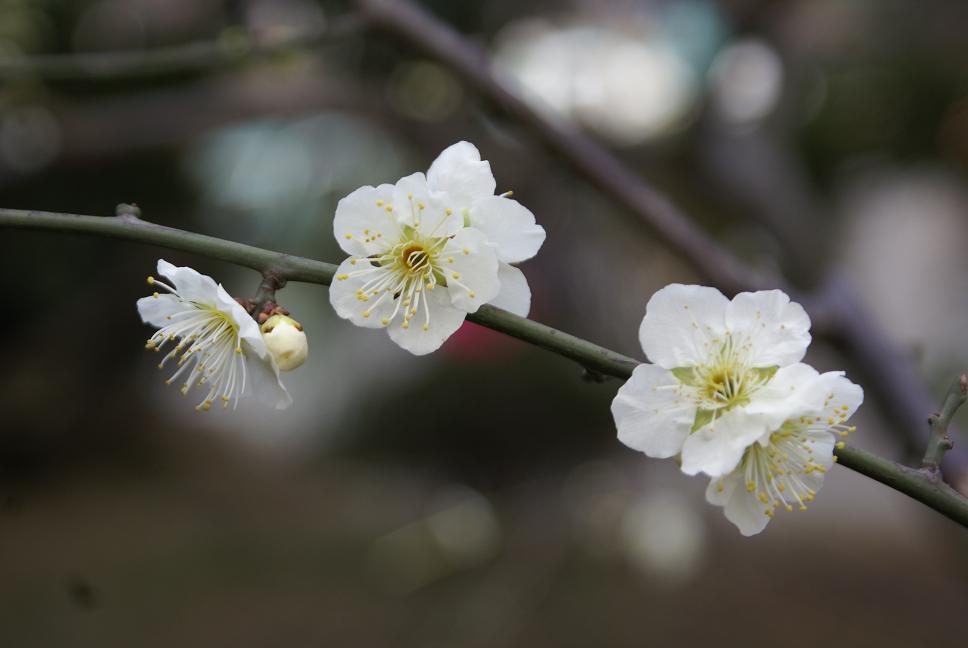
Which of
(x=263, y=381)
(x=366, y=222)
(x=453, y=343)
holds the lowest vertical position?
(x=263, y=381)

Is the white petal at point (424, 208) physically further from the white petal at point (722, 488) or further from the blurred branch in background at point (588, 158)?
the blurred branch in background at point (588, 158)

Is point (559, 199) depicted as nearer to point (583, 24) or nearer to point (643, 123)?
point (643, 123)

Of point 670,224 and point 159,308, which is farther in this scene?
point 670,224

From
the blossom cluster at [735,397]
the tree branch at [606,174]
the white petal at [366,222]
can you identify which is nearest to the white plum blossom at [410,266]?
the white petal at [366,222]

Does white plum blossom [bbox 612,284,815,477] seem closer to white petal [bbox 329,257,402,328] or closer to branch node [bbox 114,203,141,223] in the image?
white petal [bbox 329,257,402,328]

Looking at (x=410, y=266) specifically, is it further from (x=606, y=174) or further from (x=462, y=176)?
(x=606, y=174)

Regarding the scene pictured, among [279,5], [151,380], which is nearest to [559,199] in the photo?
[279,5]

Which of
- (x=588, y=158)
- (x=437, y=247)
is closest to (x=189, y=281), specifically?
(x=437, y=247)
